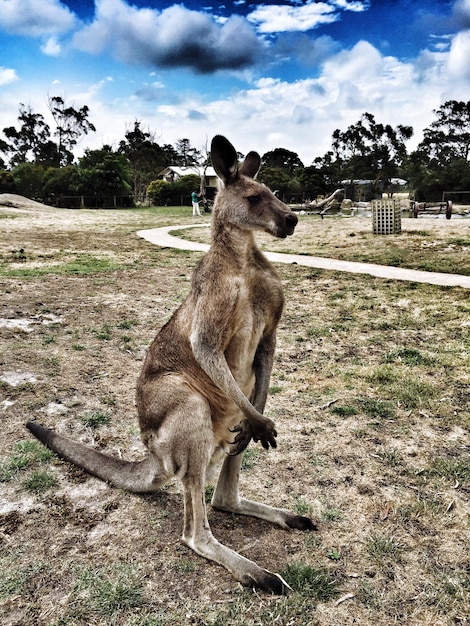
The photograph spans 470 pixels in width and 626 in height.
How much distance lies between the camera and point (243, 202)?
227 cm

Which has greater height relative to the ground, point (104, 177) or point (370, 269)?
point (104, 177)

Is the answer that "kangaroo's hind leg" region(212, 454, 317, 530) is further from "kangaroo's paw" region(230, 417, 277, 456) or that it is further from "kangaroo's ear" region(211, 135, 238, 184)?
"kangaroo's ear" region(211, 135, 238, 184)

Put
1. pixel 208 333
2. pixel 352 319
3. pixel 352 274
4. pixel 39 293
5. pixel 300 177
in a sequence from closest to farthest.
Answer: pixel 208 333 → pixel 352 319 → pixel 39 293 → pixel 352 274 → pixel 300 177

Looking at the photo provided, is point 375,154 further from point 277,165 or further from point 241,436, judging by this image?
point 241,436

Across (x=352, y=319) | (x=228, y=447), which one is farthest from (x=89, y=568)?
(x=352, y=319)

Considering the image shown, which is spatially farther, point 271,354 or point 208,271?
point 271,354

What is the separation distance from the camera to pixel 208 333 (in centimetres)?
215

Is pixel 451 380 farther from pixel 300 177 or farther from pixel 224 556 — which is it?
pixel 300 177

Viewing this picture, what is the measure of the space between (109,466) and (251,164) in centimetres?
181

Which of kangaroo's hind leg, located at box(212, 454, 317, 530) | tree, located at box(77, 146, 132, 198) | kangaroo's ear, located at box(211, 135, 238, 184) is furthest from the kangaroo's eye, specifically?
tree, located at box(77, 146, 132, 198)

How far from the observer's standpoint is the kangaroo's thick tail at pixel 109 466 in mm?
2498

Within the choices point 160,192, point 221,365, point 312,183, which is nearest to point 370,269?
point 221,365

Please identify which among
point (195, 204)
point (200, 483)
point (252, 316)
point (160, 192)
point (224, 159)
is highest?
point (160, 192)

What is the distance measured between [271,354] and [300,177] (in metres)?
39.3
